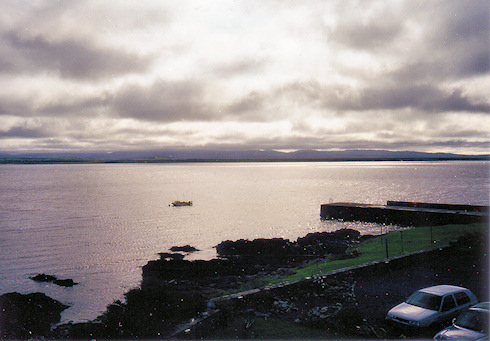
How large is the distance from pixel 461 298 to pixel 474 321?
2612 millimetres

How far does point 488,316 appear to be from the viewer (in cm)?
1032

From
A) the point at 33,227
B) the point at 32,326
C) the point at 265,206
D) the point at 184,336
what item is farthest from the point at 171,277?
the point at 265,206

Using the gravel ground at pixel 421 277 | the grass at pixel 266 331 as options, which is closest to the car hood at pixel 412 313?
the gravel ground at pixel 421 277

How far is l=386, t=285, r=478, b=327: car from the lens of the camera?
11.9 metres

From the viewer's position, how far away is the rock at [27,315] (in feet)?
65.4

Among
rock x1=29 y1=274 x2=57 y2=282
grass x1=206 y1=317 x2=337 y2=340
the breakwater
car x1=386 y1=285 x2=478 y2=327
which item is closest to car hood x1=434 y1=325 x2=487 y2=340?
car x1=386 y1=285 x2=478 y2=327

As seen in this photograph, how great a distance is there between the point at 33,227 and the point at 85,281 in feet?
109

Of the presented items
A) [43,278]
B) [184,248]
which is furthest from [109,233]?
[43,278]

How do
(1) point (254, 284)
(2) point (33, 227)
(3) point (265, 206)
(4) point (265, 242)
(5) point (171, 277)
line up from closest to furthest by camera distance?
(1) point (254, 284) < (5) point (171, 277) < (4) point (265, 242) < (2) point (33, 227) < (3) point (265, 206)

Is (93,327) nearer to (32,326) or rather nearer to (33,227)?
(32,326)

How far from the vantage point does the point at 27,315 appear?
22438 millimetres

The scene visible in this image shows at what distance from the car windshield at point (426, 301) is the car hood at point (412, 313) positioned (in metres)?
0.20

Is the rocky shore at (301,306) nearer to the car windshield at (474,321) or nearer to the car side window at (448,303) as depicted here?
the car side window at (448,303)

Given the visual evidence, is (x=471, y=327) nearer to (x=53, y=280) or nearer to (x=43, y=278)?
(x=53, y=280)
